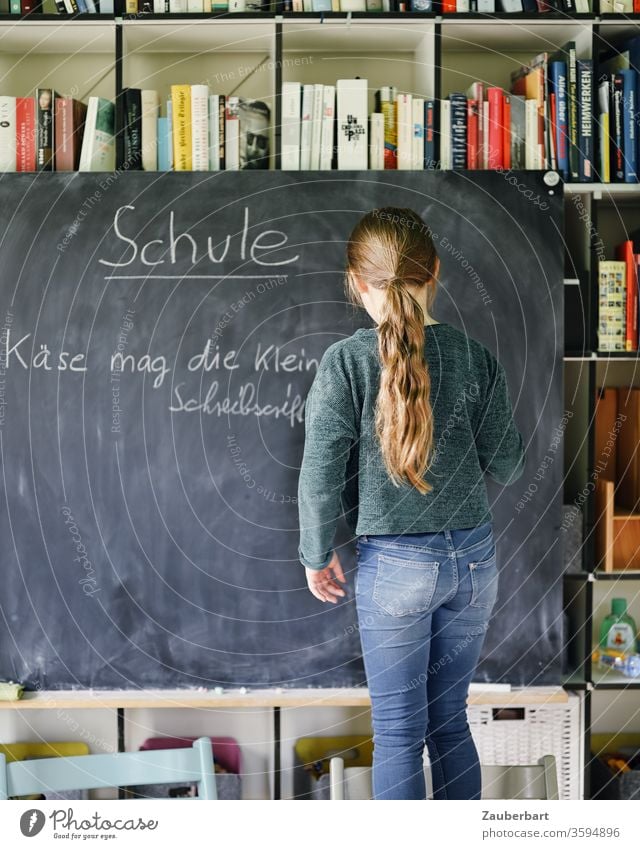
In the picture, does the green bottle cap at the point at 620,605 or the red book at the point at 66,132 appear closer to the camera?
the red book at the point at 66,132

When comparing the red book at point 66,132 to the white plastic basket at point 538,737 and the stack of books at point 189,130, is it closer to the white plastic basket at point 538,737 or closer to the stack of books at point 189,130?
the stack of books at point 189,130

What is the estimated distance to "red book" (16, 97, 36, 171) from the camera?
1930 millimetres

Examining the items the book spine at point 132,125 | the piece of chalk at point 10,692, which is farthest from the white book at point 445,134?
the piece of chalk at point 10,692

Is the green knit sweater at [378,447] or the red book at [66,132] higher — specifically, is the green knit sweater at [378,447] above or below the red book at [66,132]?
below

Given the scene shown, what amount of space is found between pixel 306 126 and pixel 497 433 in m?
0.81

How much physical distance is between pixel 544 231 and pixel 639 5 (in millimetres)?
573

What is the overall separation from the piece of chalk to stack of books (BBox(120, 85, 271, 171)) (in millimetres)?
1191

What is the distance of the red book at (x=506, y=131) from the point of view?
194 cm

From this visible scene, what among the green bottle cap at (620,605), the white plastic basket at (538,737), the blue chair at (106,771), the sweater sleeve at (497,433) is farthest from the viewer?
the green bottle cap at (620,605)

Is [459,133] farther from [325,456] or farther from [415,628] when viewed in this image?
[415,628]

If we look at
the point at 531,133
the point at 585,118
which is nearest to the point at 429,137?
the point at 531,133

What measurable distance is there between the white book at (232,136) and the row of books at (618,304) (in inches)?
34.1

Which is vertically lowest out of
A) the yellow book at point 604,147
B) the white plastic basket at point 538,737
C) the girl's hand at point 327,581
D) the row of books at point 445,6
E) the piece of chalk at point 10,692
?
the white plastic basket at point 538,737

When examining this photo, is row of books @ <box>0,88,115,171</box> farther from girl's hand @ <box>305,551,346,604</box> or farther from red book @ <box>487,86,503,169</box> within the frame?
girl's hand @ <box>305,551,346,604</box>
